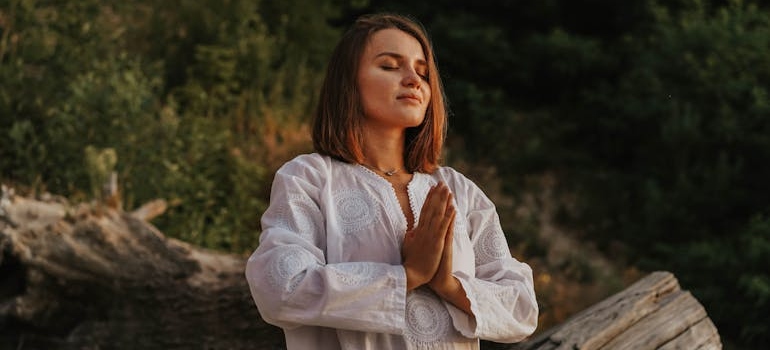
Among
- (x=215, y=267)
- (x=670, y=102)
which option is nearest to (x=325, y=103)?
(x=215, y=267)

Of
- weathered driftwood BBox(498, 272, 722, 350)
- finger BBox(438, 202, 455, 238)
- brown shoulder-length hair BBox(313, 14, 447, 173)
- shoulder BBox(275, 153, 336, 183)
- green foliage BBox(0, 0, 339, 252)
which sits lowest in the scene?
weathered driftwood BBox(498, 272, 722, 350)

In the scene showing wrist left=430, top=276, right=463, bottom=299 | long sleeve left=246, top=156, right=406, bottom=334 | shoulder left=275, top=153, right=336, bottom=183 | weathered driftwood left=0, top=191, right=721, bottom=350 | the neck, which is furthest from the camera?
weathered driftwood left=0, top=191, right=721, bottom=350

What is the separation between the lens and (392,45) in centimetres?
229

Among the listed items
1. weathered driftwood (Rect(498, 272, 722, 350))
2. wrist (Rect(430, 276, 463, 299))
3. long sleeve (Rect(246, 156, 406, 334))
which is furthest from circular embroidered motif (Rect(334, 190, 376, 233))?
weathered driftwood (Rect(498, 272, 722, 350))

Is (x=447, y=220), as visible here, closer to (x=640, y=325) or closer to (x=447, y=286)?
(x=447, y=286)

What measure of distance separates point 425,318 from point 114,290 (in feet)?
9.10

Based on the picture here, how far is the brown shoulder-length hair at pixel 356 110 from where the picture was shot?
90.6 inches

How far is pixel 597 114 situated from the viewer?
9.50m

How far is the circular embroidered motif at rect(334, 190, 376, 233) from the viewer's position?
219cm

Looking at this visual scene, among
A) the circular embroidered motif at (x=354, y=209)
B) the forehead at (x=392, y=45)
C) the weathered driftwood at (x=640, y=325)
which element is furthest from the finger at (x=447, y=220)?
the weathered driftwood at (x=640, y=325)

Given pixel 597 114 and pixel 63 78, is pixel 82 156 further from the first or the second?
pixel 597 114

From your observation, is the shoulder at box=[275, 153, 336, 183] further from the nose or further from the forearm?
the forearm

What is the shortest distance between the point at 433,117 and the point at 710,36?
6.62 metres

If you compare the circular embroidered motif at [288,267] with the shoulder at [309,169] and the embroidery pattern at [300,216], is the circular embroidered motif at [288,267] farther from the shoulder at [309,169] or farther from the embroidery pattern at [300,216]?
the shoulder at [309,169]
